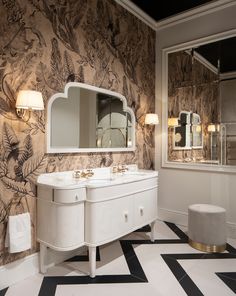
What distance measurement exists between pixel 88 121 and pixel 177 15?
2.07 meters

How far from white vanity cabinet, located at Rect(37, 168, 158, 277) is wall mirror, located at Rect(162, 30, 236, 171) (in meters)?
1.38

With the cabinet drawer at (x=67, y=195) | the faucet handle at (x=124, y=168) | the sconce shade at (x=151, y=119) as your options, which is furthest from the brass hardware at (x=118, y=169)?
the cabinet drawer at (x=67, y=195)

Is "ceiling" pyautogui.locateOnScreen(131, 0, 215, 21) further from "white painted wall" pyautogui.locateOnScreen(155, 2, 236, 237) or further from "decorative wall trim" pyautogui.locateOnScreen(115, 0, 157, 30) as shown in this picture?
"white painted wall" pyautogui.locateOnScreen(155, 2, 236, 237)

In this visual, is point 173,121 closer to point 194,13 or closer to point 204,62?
point 204,62

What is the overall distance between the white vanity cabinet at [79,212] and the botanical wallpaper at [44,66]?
0.48 feet

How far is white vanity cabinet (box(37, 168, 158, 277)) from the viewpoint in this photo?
1.99 m

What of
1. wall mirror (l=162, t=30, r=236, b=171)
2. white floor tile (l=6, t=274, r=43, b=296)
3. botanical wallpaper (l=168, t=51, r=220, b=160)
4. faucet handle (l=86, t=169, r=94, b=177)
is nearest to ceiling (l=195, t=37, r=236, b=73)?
wall mirror (l=162, t=30, r=236, b=171)

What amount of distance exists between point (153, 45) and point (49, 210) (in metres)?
2.90

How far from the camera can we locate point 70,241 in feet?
6.61

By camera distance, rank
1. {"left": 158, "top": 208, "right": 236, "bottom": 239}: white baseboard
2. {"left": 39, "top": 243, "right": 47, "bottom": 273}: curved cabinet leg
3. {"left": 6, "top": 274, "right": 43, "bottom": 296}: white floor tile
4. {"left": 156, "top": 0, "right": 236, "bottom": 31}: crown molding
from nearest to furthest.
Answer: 1. {"left": 6, "top": 274, "right": 43, "bottom": 296}: white floor tile
2. {"left": 39, "top": 243, "right": 47, "bottom": 273}: curved cabinet leg
3. {"left": 156, "top": 0, "right": 236, "bottom": 31}: crown molding
4. {"left": 158, "top": 208, "right": 236, "bottom": 239}: white baseboard

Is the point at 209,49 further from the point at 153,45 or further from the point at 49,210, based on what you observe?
the point at 49,210

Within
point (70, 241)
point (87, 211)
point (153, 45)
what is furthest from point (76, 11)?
point (70, 241)

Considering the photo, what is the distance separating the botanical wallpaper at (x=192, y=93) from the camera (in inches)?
127

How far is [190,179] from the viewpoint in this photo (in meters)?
3.39
